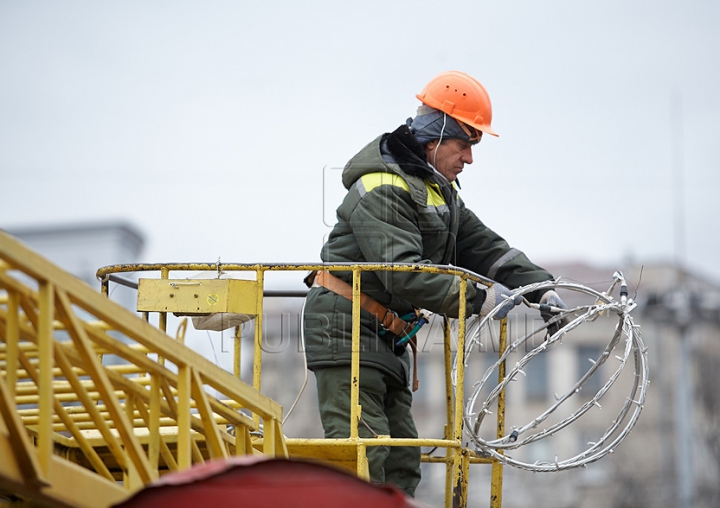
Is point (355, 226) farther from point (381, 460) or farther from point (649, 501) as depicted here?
point (649, 501)

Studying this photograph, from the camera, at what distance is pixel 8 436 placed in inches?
159

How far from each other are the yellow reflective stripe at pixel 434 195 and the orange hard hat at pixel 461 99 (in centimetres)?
54

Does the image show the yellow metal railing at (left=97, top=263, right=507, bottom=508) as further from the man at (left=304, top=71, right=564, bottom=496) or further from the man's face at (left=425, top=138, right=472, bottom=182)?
the man's face at (left=425, top=138, right=472, bottom=182)

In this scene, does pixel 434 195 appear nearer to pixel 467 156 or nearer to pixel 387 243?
pixel 467 156

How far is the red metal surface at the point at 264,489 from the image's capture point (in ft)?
13.2

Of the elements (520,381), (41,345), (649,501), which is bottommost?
(649,501)

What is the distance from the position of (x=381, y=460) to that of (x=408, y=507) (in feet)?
8.15

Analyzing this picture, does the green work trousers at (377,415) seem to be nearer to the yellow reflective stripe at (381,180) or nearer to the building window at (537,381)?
the yellow reflective stripe at (381,180)

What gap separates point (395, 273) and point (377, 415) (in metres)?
0.86

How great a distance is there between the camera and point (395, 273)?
654 cm

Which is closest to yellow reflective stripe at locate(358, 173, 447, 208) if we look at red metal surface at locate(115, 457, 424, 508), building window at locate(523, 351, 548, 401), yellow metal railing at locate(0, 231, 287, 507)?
yellow metal railing at locate(0, 231, 287, 507)

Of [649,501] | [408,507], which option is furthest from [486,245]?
[649,501]

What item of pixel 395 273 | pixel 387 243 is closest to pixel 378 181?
pixel 387 243

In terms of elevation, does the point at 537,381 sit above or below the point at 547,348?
below
